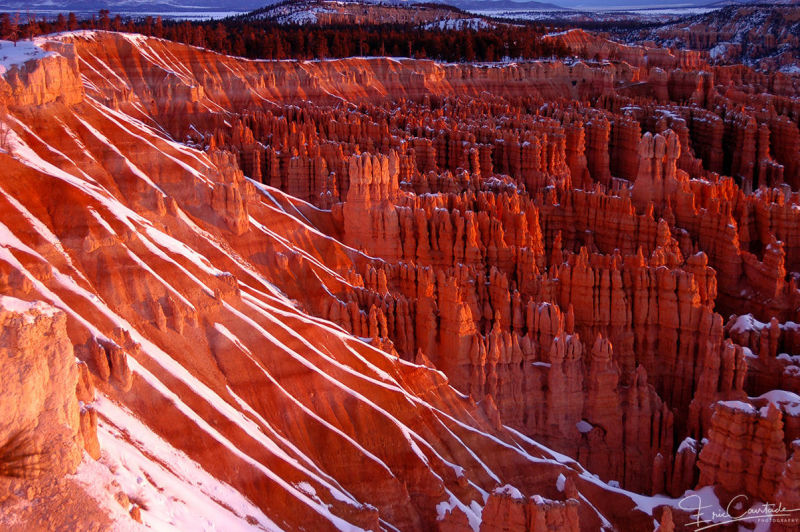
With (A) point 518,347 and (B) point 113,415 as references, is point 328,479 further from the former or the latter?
(A) point 518,347
